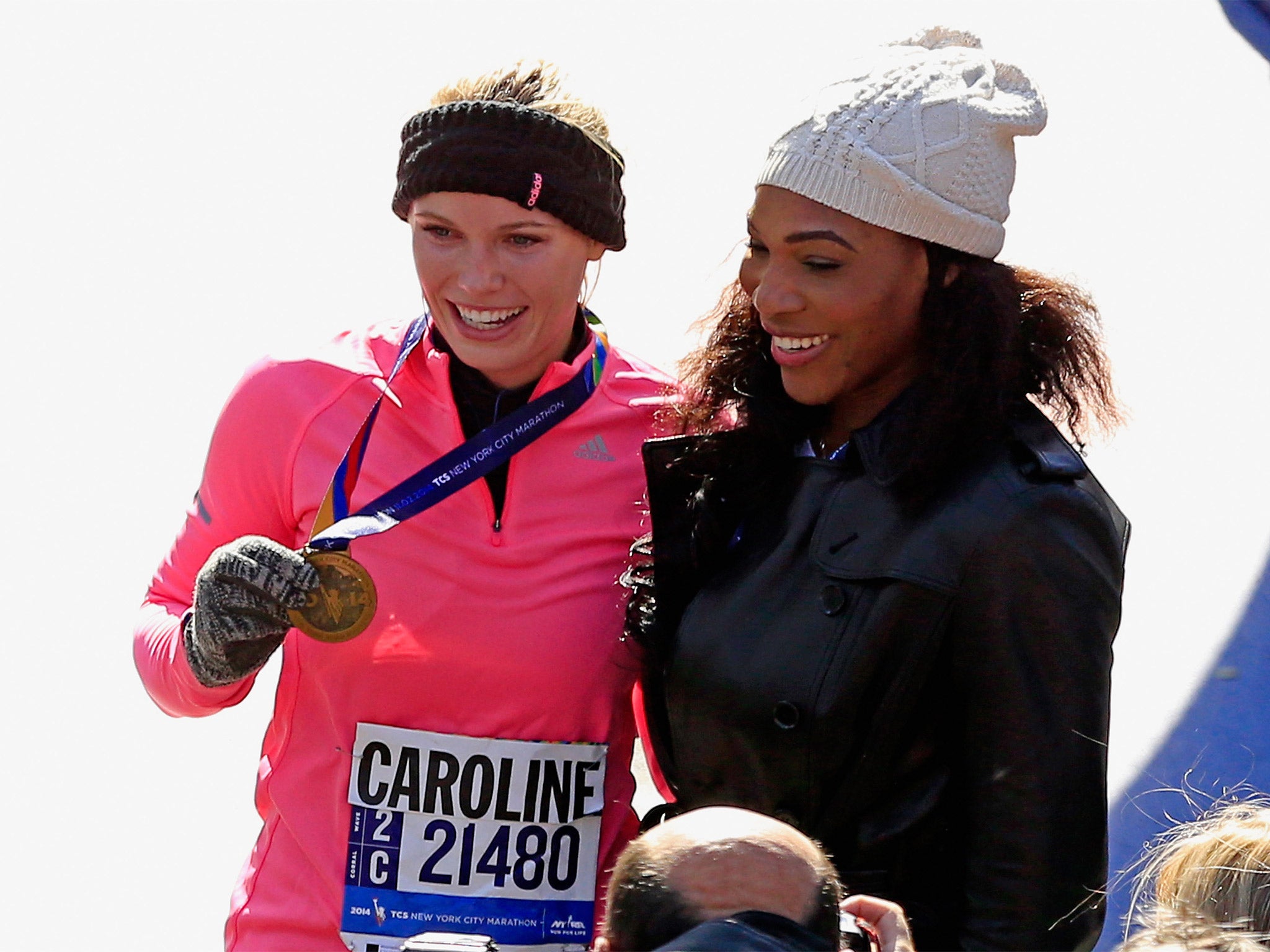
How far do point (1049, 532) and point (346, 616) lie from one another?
1.01m

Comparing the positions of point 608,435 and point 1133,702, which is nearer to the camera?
point 608,435

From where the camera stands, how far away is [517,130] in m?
2.74

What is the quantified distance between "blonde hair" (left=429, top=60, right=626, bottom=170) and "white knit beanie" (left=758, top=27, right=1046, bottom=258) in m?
0.55

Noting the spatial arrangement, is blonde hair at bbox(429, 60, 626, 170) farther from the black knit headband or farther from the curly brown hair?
the curly brown hair

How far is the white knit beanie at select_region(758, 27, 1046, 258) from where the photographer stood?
2289 millimetres

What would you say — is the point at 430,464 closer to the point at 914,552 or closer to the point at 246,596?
the point at 246,596

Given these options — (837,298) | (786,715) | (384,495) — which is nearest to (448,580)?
(384,495)

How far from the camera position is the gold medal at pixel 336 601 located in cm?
245

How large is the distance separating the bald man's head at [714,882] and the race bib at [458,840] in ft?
3.07

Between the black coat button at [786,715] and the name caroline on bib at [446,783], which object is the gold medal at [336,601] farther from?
the black coat button at [786,715]

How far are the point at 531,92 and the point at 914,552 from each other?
1.10 m

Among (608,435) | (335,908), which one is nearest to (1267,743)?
(608,435)

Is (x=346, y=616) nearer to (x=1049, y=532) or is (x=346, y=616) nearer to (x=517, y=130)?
(x=517, y=130)

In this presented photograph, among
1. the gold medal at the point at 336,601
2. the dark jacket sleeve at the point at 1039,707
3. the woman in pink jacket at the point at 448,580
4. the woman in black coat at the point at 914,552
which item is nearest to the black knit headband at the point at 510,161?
the woman in pink jacket at the point at 448,580
